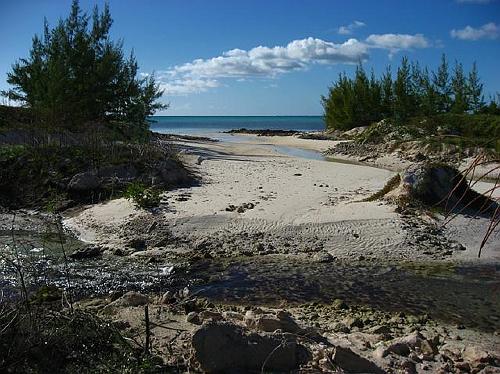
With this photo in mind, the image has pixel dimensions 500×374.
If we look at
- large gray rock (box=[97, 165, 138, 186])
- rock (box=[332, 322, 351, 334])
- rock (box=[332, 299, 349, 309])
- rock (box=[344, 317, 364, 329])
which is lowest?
rock (box=[332, 299, 349, 309])

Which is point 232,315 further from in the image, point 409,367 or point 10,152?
point 10,152

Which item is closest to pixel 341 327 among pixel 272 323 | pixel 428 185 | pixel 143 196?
pixel 272 323

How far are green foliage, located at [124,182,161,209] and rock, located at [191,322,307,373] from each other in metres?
7.28

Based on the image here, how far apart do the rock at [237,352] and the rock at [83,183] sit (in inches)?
371

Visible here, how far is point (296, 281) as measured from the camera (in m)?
7.44

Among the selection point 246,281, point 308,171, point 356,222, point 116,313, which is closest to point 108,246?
point 246,281

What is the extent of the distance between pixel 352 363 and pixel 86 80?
814 inches

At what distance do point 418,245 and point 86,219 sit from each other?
6.84 metres

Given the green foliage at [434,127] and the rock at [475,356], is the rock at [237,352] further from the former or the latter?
the green foliage at [434,127]

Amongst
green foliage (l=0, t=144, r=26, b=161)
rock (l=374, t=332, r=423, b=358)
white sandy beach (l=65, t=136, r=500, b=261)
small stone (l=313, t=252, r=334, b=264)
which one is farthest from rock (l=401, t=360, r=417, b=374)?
green foliage (l=0, t=144, r=26, b=161)

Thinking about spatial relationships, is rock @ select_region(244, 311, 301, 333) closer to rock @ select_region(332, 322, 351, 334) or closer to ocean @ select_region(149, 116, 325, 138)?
rock @ select_region(332, 322, 351, 334)

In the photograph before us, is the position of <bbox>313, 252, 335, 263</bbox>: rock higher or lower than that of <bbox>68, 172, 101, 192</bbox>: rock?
lower

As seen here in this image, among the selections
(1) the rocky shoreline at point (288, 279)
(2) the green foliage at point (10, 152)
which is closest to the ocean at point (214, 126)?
(2) the green foliage at point (10, 152)

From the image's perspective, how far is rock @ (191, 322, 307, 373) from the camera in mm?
4086
